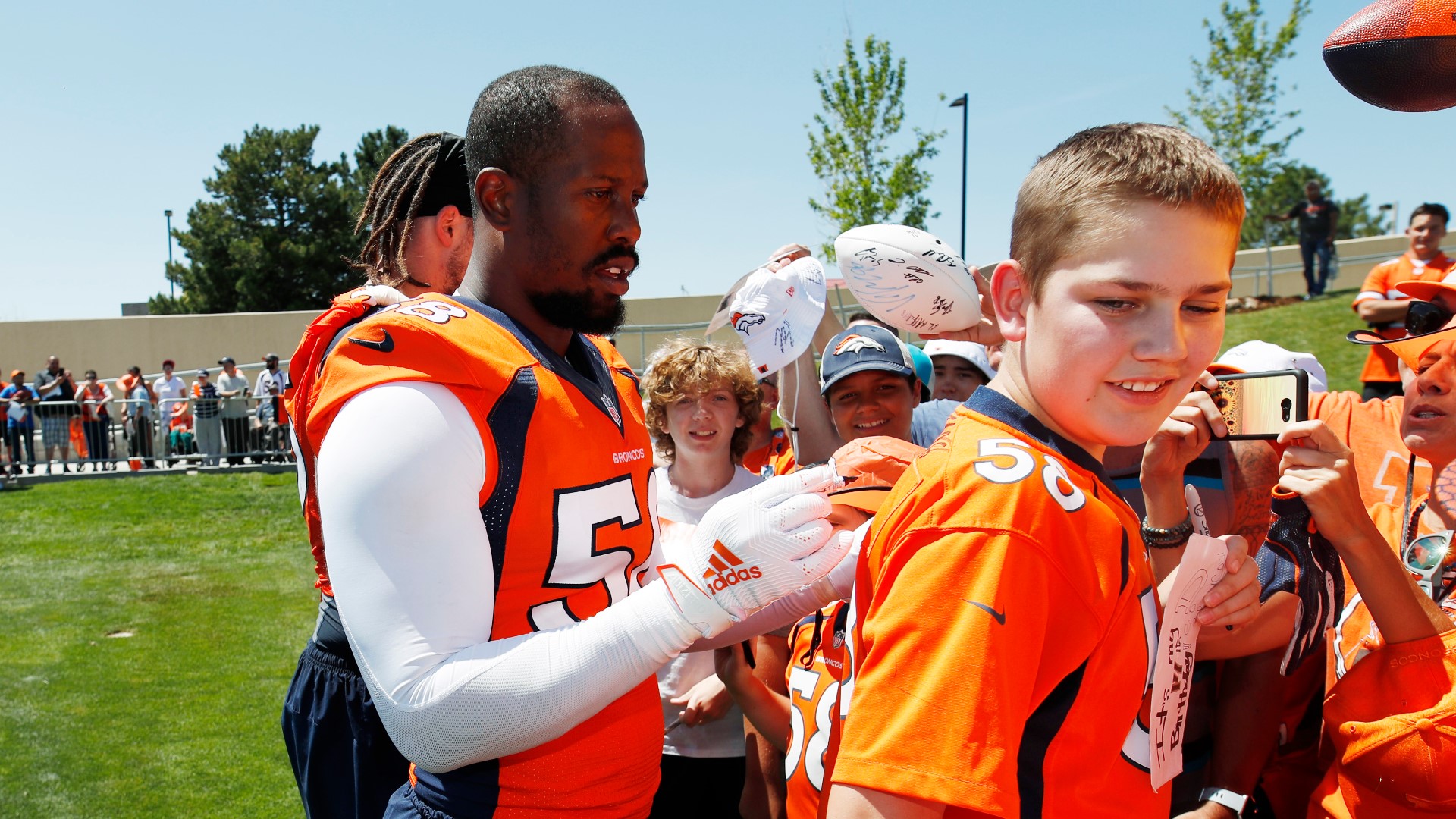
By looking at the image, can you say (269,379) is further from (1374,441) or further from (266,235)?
(266,235)

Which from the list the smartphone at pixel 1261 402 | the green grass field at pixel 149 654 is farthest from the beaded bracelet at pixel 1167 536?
the green grass field at pixel 149 654

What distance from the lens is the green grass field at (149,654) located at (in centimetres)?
507

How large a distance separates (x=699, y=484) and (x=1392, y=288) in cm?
479

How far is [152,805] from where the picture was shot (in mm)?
4840

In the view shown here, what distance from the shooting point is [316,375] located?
1880 mm

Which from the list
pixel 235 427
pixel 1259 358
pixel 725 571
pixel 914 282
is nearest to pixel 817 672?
pixel 725 571

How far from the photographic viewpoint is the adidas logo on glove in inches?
60.8

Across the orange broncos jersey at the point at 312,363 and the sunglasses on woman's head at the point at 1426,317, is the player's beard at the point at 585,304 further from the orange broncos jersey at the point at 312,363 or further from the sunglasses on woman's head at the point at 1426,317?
the sunglasses on woman's head at the point at 1426,317

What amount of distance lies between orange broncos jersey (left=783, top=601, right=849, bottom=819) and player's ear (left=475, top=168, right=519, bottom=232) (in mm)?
934

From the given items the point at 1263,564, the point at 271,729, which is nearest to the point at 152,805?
the point at 271,729

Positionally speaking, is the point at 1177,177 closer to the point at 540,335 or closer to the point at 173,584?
the point at 540,335

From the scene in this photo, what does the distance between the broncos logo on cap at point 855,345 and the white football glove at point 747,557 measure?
226cm

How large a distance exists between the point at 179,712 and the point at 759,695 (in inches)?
192

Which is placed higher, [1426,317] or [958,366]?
[1426,317]
